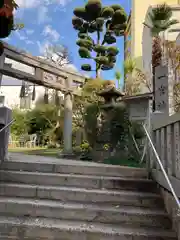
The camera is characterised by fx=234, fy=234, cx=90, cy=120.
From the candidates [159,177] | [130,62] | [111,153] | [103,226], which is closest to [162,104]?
[159,177]

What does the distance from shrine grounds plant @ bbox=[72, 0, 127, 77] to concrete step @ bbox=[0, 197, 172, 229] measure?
12255mm

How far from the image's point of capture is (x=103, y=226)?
285 cm

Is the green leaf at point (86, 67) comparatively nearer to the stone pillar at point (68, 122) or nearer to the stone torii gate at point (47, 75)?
the stone torii gate at point (47, 75)

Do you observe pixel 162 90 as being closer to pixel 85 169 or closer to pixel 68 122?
pixel 85 169

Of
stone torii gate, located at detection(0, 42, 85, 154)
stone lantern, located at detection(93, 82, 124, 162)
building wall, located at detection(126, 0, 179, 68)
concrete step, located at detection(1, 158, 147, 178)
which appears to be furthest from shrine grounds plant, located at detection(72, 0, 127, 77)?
concrete step, located at detection(1, 158, 147, 178)

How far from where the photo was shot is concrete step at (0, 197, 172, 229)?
2912mm

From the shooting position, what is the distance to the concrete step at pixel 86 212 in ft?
9.55

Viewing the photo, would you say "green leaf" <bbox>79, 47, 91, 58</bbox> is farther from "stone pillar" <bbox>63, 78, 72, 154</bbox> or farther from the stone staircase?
the stone staircase

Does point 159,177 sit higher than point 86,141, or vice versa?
point 86,141

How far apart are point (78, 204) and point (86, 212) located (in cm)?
20

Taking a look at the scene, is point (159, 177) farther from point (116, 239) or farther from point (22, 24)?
point (22, 24)

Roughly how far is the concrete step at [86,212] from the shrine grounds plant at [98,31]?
12255 millimetres

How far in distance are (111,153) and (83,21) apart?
36.4ft

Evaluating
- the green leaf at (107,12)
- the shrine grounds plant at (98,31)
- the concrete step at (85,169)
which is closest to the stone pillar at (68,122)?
the concrete step at (85,169)
